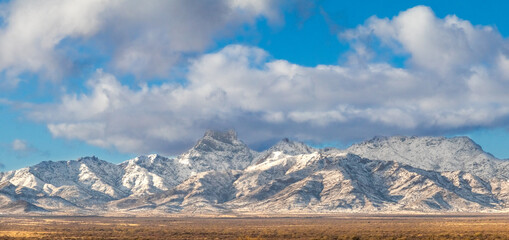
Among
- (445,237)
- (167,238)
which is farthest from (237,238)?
(445,237)

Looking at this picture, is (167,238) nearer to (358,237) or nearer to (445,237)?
(358,237)

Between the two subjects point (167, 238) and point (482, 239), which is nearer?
point (482, 239)

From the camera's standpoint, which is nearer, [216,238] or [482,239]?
[482,239]

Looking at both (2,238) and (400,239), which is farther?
(2,238)

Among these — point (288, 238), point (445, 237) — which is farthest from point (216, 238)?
point (445, 237)

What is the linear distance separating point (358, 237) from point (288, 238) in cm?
1849

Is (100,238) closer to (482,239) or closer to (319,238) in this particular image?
(319,238)

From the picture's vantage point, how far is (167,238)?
18475 cm

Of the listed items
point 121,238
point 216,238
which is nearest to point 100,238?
point 121,238

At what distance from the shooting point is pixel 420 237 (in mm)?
182000

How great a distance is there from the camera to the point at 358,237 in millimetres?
181625

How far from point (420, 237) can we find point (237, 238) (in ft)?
158

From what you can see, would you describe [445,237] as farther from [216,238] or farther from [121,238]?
[121,238]

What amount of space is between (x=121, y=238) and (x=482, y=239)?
304ft
